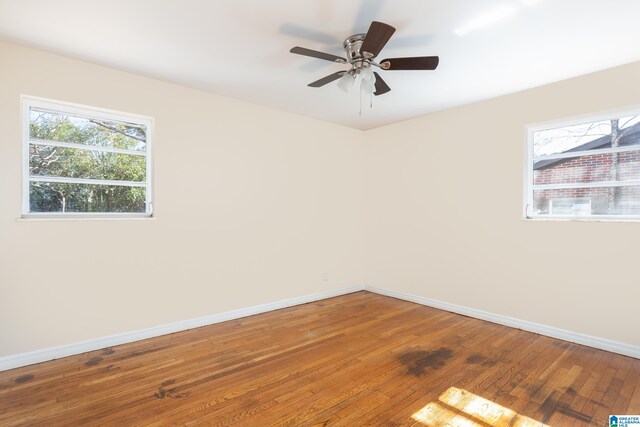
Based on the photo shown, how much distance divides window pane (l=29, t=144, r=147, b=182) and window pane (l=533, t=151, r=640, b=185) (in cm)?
414

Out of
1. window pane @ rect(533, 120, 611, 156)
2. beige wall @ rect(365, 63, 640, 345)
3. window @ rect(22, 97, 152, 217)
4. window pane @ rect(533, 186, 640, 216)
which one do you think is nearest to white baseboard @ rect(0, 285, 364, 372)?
window @ rect(22, 97, 152, 217)

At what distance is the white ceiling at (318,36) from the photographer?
6.56ft

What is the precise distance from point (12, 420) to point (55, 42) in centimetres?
263

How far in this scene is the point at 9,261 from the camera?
97.4 inches

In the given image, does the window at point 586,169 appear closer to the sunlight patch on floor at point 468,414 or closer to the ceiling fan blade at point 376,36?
the sunlight patch on floor at point 468,414

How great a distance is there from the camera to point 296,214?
4.27 meters

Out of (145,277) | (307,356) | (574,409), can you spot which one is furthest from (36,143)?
(574,409)

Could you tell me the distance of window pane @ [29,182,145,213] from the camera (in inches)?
105

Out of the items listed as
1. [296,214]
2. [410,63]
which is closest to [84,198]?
[296,214]

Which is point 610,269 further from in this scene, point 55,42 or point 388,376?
point 55,42

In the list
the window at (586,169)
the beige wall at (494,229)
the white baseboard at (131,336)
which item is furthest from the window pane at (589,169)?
the white baseboard at (131,336)

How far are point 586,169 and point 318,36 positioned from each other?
2834 mm

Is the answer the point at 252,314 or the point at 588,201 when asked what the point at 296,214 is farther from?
the point at 588,201

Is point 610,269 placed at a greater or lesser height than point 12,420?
greater
